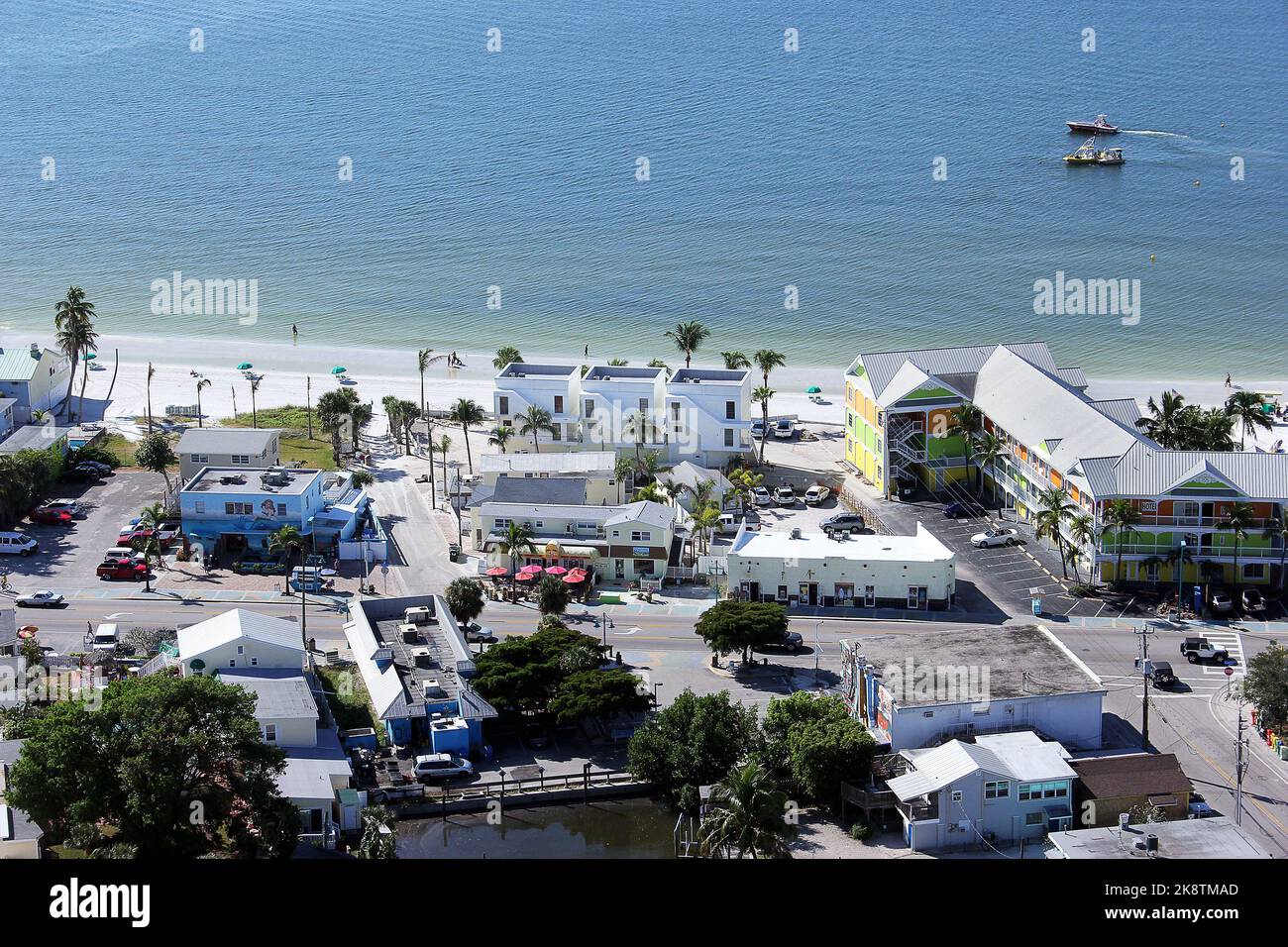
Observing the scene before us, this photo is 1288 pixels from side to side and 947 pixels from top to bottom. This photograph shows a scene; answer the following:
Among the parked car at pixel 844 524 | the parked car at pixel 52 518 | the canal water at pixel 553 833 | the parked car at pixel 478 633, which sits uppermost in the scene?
the parked car at pixel 52 518

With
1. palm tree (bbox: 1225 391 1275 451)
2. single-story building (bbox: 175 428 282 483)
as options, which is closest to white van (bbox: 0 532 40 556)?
single-story building (bbox: 175 428 282 483)

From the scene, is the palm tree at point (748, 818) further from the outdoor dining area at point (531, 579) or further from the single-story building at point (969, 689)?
the outdoor dining area at point (531, 579)

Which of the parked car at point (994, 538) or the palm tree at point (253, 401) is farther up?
the palm tree at point (253, 401)

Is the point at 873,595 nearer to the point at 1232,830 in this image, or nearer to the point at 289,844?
the point at 1232,830

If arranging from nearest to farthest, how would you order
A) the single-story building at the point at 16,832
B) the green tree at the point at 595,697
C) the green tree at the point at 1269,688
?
1. the single-story building at the point at 16,832
2. the green tree at the point at 1269,688
3. the green tree at the point at 595,697

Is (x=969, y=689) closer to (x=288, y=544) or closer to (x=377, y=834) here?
(x=377, y=834)

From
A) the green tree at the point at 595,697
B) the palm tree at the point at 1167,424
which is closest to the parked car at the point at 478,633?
the green tree at the point at 595,697

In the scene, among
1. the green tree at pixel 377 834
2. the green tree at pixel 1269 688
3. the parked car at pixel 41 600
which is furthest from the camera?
the parked car at pixel 41 600
